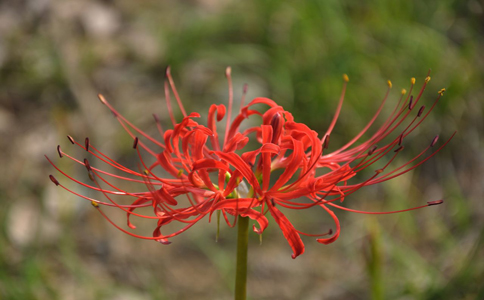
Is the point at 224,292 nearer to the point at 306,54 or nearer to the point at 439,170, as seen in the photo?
the point at 439,170

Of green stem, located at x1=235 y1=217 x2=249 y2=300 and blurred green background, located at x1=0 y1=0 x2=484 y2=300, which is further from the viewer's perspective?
blurred green background, located at x1=0 y1=0 x2=484 y2=300

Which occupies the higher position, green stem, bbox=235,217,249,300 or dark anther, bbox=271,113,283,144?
dark anther, bbox=271,113,283,144

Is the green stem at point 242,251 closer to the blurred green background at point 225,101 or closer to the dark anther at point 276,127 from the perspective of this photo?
the dark anther at point 276,127

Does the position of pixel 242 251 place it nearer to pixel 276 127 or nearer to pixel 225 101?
pixel 276 127

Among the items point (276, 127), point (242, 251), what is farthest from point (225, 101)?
point (242, 251)

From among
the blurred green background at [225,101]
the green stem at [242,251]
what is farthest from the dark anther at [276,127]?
the blurred green background at [225,101]

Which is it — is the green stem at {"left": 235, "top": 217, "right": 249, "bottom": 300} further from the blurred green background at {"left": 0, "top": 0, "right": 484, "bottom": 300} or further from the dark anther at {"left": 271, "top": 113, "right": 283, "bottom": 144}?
the blurred green background at {"left": 0, "top": 0, "right": 484, "bottom": 300}

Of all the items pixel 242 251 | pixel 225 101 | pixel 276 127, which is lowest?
pixel 242 251

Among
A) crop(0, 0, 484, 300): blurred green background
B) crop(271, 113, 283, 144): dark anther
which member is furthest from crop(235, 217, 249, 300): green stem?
crop(0, 0, 484, 300): blurred green background

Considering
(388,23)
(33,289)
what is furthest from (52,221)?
(388,23)
